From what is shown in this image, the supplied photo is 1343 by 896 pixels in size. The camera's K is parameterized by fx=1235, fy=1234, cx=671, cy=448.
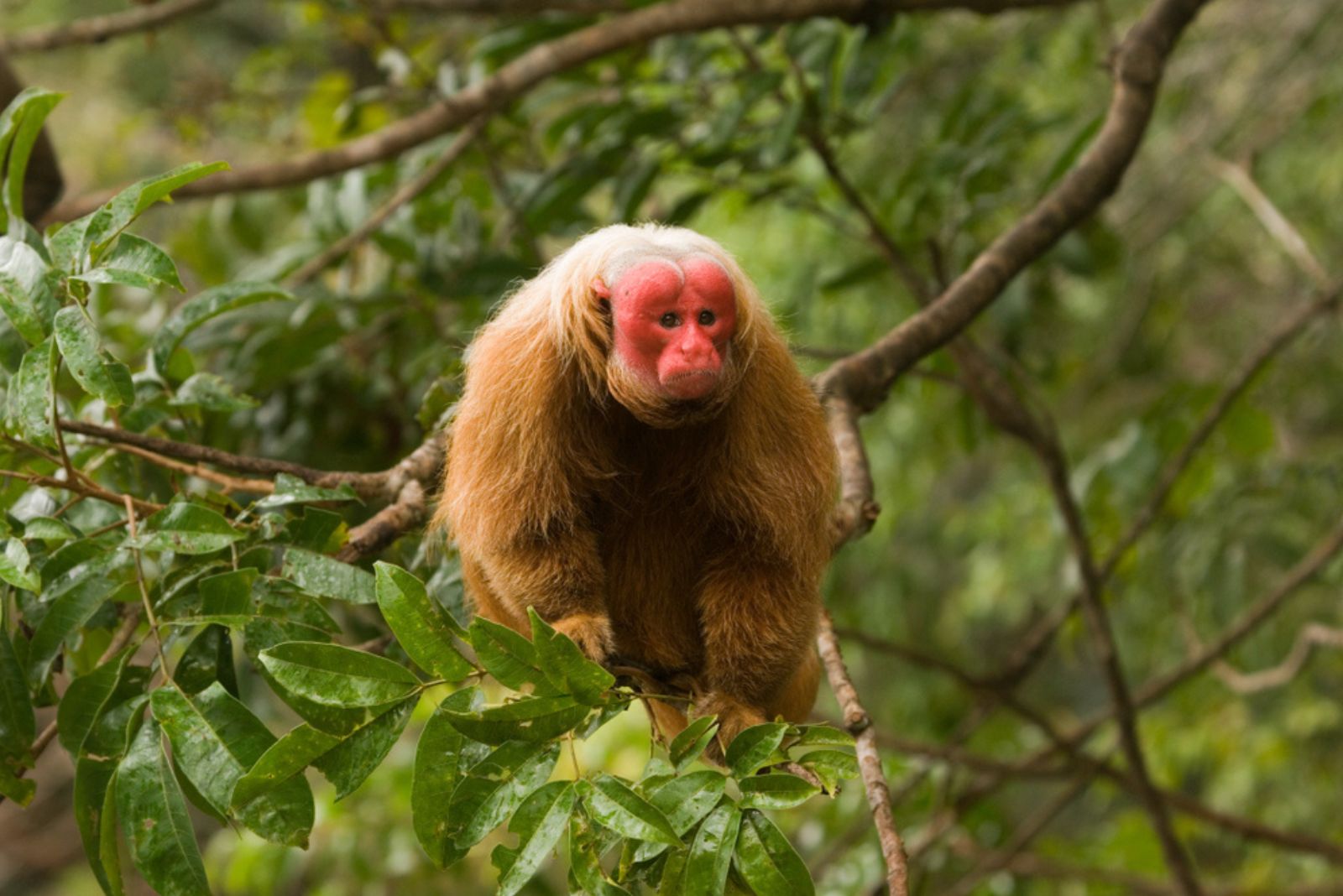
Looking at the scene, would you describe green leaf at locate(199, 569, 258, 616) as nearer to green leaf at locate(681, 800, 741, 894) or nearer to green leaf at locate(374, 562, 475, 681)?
green leaf at locate(374, 562, 475, 681)

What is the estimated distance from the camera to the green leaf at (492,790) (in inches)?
59.3

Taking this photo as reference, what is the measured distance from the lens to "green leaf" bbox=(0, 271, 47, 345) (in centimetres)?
175

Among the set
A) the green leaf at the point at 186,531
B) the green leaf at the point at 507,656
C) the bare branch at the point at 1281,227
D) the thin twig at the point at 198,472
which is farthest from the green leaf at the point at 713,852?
the bare branch at the point at 1281,227

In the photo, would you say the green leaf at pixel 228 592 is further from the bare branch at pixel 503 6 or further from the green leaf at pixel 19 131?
the bare branch at pixel 503 6

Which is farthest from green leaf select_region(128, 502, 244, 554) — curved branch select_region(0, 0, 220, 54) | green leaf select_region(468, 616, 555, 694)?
curved branch select_region(0, 0, 220, 54)

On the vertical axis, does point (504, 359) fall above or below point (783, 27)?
below

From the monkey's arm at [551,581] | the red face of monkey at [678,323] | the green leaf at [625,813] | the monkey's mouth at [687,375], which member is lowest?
the monkey's arm at [551,581]

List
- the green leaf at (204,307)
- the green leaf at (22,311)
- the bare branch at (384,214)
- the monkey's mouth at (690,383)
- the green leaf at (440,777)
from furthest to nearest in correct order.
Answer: the bare branch at (384,214) < the green leaf at (204,307) < the monkey's mouth at (690,383) < the green leaf at (22,311) < the green leaf at (440,777)

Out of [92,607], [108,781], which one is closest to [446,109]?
[92,607]

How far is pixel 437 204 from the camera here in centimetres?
373

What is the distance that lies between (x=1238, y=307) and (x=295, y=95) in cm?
528

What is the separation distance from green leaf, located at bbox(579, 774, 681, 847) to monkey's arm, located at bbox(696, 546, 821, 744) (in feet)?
2.13

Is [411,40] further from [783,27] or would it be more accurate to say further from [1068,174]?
[1068,174]

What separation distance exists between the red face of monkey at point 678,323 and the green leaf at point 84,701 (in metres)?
0.86
